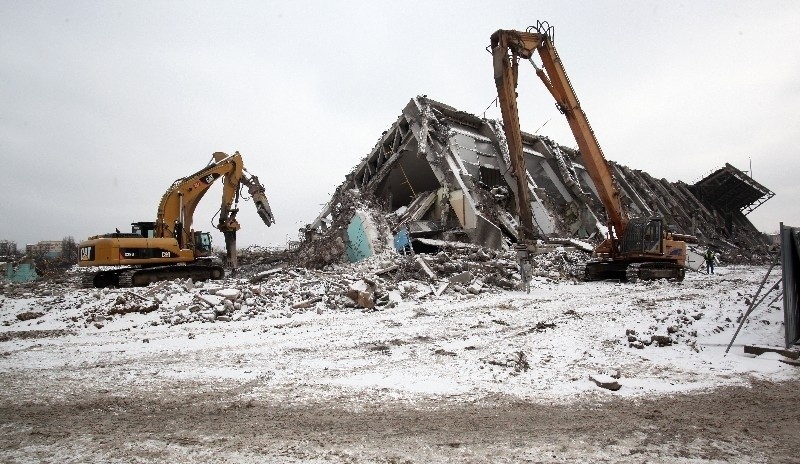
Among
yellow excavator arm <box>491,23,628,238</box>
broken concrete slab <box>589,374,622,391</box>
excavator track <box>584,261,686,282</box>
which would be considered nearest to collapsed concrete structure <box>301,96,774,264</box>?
excavator track <box>584,261,686,282</box>

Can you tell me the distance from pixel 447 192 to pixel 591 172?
5.11m

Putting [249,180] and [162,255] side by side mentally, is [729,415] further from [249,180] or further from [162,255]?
[249,180]

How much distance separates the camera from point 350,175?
20812 millimetres

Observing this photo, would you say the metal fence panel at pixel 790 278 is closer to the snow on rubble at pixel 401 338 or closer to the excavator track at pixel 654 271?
the snow on rubble at pixel 401 338

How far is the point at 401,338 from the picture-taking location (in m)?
5.52

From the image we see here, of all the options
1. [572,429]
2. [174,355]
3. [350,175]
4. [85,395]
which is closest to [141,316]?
[174,355]

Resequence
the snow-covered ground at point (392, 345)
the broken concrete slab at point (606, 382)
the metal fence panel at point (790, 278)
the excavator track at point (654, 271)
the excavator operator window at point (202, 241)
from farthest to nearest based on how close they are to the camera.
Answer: the excavator operator window at point (202, 241) < the excavator track at point (654, 271) < the metal fence panel at point (790, 278) < the snow-covered ground at point (392, 345) < the broken concrete slab at point (606, 382)

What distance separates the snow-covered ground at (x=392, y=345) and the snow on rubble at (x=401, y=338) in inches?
0.9

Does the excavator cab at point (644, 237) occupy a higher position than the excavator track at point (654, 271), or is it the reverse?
the excavator cab at point (644, 237)

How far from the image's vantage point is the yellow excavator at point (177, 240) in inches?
445

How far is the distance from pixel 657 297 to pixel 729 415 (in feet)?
21.1

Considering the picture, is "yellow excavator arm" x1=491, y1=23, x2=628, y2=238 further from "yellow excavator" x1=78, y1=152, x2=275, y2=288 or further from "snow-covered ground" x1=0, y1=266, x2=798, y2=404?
"yellow excavator" x1=78, y1=152, x2=275, y2=288

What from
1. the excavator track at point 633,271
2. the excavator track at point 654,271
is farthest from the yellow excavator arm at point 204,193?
the excavator track at point 654,271

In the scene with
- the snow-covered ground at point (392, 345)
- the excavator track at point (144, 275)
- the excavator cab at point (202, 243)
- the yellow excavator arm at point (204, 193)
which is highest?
the yellow excavator arm at point (204, 193)
